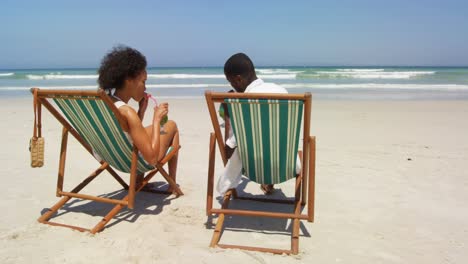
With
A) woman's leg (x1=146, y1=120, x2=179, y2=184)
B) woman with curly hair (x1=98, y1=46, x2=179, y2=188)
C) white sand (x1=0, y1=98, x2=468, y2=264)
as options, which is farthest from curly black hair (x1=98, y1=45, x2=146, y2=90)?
white sand (x1=0, y1=98, x2=468, y2=264)

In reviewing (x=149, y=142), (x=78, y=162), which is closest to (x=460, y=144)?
(x=149, y=142)

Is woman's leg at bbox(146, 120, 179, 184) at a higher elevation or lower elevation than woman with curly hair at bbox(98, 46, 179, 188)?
lower

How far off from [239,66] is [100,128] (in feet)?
3.64

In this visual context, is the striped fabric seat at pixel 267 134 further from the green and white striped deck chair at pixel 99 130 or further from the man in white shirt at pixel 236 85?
the green and white striped deck chair at pixel 99 130

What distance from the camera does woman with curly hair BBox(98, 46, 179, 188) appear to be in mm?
2799

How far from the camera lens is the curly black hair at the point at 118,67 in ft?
9.70

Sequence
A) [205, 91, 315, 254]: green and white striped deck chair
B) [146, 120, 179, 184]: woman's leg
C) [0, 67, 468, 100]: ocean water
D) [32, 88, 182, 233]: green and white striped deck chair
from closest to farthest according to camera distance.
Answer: [205, 91, 315, 254]: green and white striped deck chair, [32, 88, 182, 233]: green and white striped deck chair, [146, 120, 179, 184]: woman's leg, [0, 67, 468, 100]: ocean water

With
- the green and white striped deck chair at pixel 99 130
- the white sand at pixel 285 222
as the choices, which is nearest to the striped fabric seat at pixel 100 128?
the green and white striped deck chair at pixel 99 130

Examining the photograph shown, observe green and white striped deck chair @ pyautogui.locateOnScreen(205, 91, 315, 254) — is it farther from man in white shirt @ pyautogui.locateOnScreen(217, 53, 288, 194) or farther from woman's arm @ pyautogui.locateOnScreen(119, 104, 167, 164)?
woman's arm @ pyautogui.locateOnScreen(119, 104, 167, 164)

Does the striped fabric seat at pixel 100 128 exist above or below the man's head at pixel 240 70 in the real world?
below

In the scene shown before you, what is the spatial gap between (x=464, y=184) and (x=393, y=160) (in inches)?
40.1

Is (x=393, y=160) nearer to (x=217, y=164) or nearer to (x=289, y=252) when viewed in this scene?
(x=217, y=164)

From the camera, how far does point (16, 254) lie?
100 inches

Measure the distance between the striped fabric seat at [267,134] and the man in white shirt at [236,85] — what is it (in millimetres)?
96
